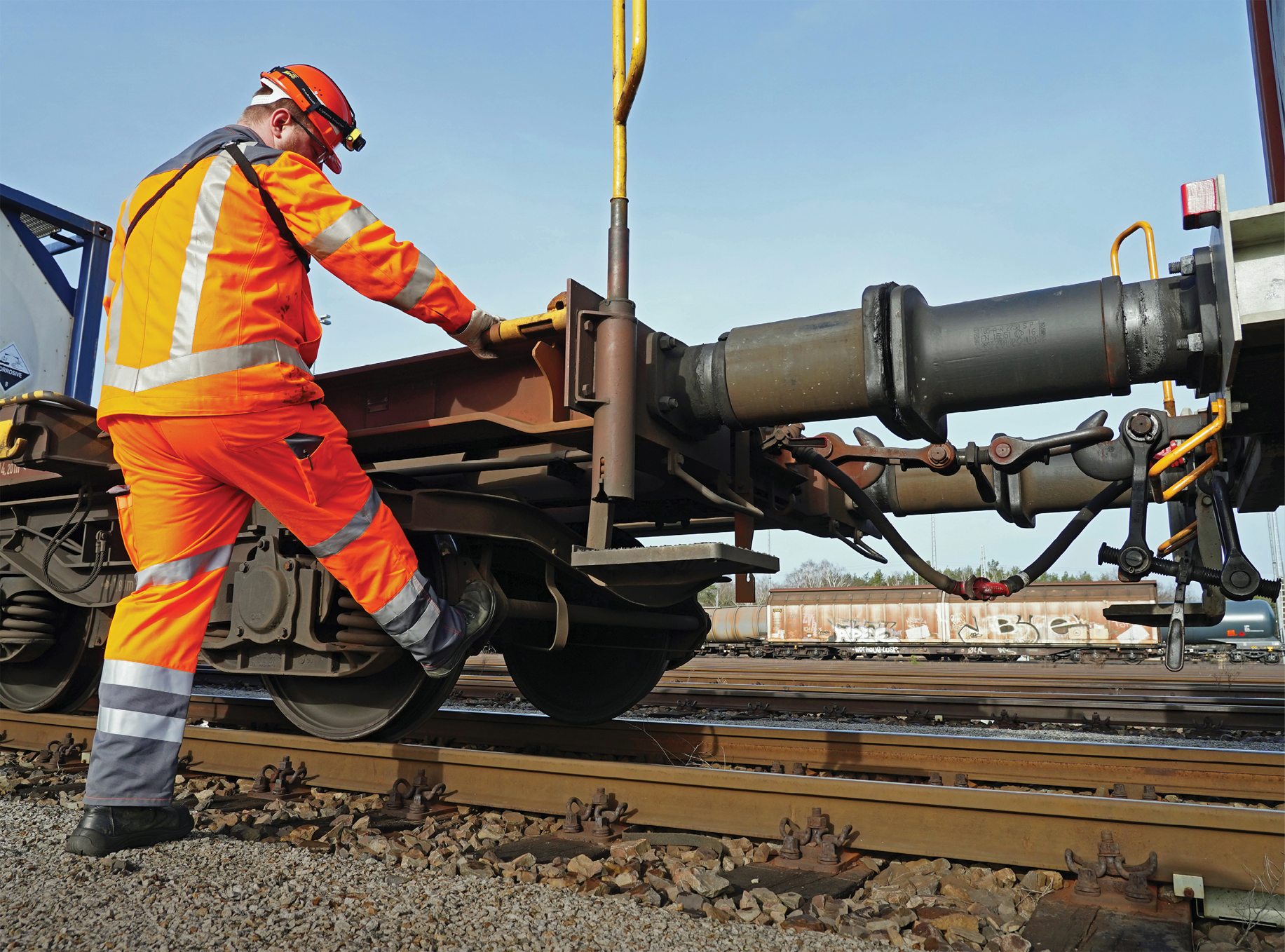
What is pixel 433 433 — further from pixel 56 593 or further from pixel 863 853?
pixel 56 593

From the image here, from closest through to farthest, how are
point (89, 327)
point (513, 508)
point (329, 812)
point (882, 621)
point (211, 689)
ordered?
point (329, 812) → point (513, 508) → point (89, 327) → point (211, 689) → point (882, 621)

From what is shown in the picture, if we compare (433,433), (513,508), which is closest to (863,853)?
(513,508)

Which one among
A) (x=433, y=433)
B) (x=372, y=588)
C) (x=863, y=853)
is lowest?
(x=863, y=853)

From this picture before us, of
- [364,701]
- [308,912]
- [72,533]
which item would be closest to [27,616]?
[72,533]

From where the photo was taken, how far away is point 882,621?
21.9 meters

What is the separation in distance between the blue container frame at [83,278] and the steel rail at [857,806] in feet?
12.1

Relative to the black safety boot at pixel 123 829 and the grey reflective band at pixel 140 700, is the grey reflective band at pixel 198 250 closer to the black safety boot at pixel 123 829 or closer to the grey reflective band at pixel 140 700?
the grey reflective band at pixel 140 700

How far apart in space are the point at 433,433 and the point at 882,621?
19732 millimetres

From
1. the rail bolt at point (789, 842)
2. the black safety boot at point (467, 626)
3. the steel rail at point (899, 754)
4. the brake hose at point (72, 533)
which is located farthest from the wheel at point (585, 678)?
the rail bolt at point (789, 842)

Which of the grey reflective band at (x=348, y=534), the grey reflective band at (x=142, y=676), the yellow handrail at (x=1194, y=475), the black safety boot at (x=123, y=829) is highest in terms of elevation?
the yellow handrail at (x=1194, y=475)

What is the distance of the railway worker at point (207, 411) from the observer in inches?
106

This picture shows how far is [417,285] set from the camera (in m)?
2.93

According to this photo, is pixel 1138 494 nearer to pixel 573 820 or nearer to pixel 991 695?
pixel 573 820

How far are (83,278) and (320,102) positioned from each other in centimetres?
434
